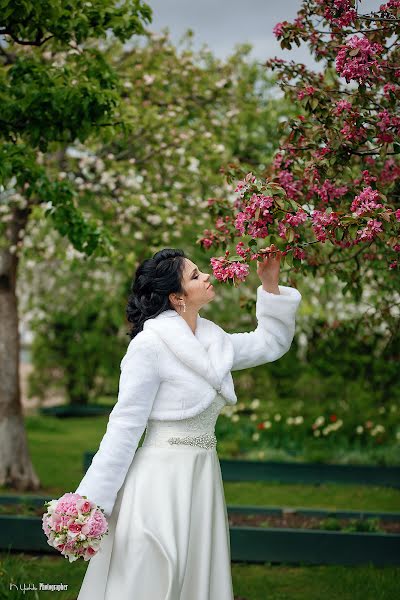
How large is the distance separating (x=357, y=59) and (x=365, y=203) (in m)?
0.79

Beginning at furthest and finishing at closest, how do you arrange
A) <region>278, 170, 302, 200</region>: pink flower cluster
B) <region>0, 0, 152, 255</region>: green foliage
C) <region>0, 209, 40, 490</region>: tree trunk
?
<region>0, 209, 40, 490</region>: tree trunk
<region>0, 0, 152, 255</region>: green foliage
<region>278, 170, 302, 200</region>: pink flower cluster

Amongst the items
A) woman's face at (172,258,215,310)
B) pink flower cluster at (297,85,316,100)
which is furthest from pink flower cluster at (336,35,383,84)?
woman's face at (172,258,215,310)

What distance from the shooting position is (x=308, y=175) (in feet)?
14.4

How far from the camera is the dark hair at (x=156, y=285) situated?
377 cm

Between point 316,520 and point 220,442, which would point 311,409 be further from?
point 316,520

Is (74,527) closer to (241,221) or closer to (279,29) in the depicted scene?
(241,221)

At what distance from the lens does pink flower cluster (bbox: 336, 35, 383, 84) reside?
3900mm

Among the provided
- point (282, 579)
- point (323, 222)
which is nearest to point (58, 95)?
point (323, 222)

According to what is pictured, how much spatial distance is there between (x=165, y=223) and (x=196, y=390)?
5965mm

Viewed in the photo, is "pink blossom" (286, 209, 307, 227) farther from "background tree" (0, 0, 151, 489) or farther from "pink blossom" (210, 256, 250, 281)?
"background tree" (0, 0, 151, 489)

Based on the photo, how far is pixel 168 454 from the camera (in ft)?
11.8

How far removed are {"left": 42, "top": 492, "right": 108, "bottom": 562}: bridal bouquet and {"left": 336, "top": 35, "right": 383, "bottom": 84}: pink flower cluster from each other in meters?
2.34

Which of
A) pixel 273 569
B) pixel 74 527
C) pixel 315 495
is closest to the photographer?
pixel 74 527

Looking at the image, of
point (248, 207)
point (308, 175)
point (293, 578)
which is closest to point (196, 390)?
point (248, 207)
